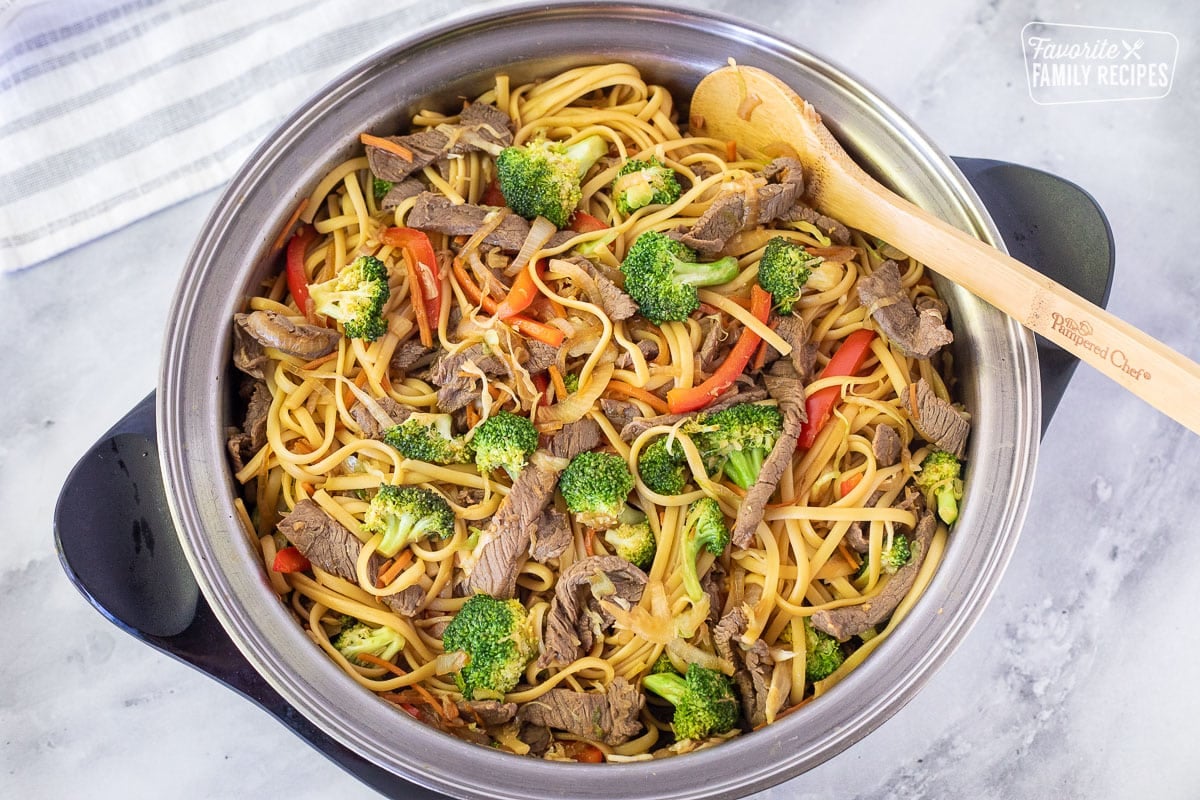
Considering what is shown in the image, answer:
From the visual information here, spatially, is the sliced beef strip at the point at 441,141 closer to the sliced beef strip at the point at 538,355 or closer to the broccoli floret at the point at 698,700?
the sliced beef strip at the point at 538,355

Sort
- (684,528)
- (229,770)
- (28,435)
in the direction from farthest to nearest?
(28,435) → (229,770) → (684,528)

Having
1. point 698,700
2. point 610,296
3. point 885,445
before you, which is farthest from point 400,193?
point 698,700

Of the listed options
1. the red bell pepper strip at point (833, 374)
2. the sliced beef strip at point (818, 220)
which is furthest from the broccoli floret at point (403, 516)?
the sliced beef strip at point (818, 220)

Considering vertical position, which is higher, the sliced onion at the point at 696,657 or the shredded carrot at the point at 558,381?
the shredded carrot at the point at 558,381

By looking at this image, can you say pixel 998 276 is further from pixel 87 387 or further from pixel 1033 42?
pixel 87 387

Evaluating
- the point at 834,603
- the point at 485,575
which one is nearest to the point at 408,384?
the point at 485,575
